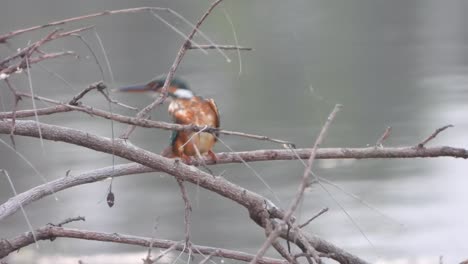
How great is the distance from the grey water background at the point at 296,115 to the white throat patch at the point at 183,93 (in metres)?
0.23

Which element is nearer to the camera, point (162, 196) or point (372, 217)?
point (372, 217)

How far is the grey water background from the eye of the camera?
3957mm

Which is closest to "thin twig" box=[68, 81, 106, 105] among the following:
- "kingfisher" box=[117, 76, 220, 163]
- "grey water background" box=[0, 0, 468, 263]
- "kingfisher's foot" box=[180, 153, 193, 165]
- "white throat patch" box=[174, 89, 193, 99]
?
"grey water background" box=[0, 0, 468, 263]

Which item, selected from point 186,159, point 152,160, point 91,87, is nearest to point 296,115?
point 186,159

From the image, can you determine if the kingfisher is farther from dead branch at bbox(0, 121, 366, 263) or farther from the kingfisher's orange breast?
dead branch at bbox(0, 121, 366, 263)

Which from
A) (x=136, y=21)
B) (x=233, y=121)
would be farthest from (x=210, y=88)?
(x=136, y=21)

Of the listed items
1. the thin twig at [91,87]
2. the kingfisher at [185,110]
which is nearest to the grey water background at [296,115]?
the thin twig at [91,87]

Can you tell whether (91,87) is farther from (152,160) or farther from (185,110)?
(185,110)

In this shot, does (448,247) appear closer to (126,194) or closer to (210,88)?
(126,194)

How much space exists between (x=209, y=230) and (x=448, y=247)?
0.96 meters

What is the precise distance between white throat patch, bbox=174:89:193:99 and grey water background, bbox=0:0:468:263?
0.23 m

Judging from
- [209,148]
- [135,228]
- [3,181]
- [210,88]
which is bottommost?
[209,148]

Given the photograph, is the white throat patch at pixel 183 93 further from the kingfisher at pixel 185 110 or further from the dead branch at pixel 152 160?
the dead branch at pixel 152 160

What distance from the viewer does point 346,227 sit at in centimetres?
391
